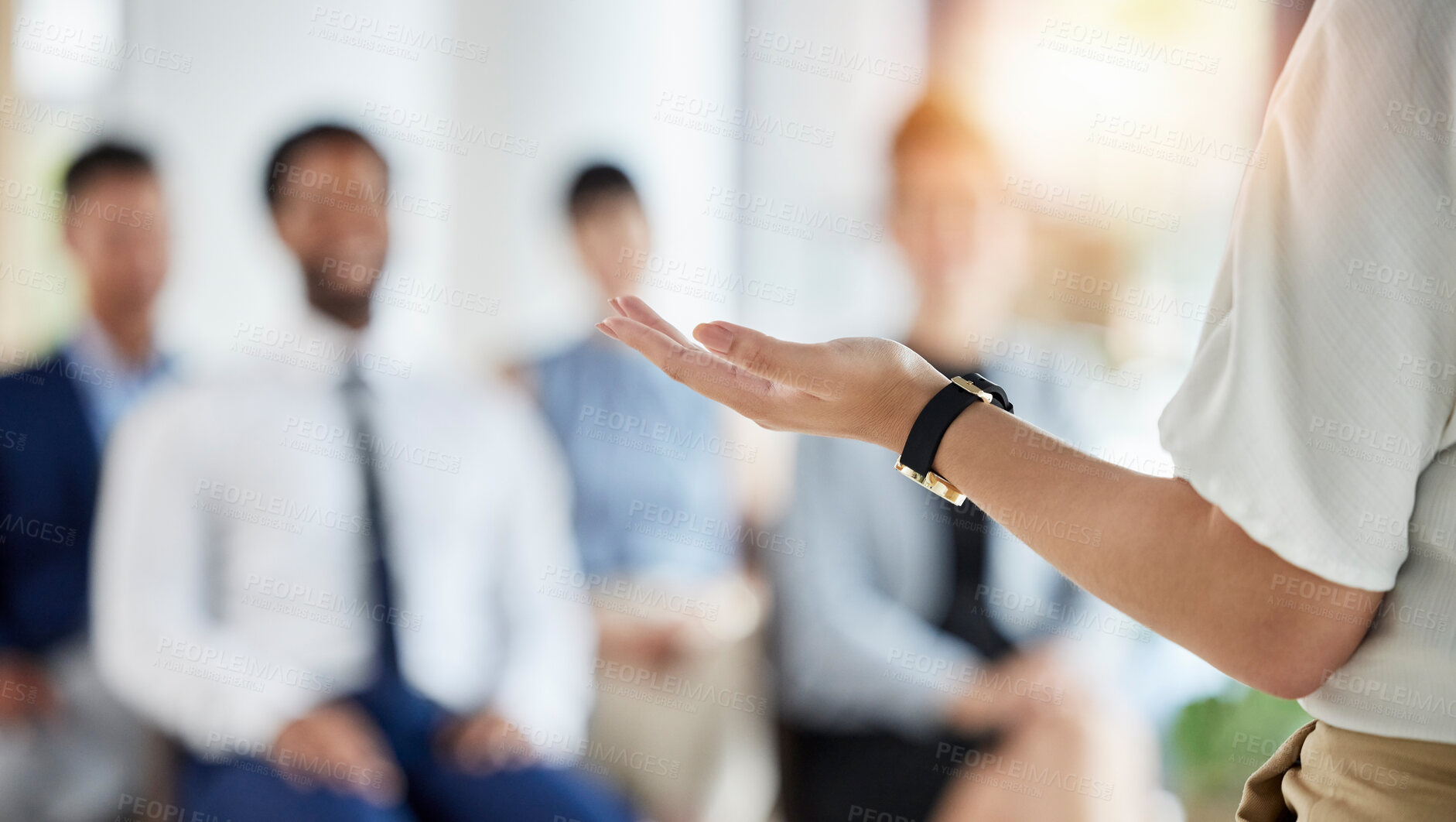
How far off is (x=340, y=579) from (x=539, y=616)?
308 mm

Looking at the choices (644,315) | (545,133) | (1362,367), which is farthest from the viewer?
(545,133)

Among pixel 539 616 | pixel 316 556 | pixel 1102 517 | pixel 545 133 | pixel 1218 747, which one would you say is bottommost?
pixel 1218 747

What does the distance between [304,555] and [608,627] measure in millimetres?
523

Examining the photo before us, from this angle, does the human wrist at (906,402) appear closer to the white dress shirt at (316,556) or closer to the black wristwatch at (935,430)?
the black wristwatch at (935,430)

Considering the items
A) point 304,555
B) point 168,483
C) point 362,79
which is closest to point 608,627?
point 304,555

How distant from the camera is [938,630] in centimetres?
152

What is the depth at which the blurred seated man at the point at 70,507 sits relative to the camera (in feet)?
5.00

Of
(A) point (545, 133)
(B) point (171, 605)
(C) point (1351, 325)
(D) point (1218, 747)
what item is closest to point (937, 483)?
(C) point (1351, 325)

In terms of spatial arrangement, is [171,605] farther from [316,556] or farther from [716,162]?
[716,162]

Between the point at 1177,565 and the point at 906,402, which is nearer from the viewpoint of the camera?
the point at 1177,565

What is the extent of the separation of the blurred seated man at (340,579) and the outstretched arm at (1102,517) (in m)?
1.05

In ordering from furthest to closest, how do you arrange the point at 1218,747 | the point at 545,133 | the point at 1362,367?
the point at 545,133
the point at 1218,747
the point at 1362,367

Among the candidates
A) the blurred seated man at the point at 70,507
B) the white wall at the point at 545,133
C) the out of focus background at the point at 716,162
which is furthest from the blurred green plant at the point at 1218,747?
the blurred seated man at the point at 70,507

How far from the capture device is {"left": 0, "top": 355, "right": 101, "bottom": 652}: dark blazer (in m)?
1.57
